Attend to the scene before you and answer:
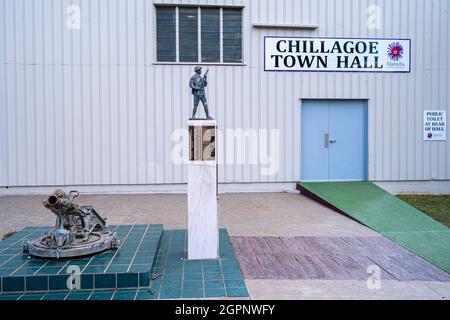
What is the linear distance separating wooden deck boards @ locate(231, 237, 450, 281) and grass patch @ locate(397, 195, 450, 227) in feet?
7.81

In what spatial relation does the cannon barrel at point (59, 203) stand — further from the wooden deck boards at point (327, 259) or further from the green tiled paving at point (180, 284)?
the wooden deck boards at point (327, 259)

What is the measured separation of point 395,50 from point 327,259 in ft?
25.8

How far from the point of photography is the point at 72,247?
4684 millimetres

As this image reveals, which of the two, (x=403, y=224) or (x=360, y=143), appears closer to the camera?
(x=403, y=224)

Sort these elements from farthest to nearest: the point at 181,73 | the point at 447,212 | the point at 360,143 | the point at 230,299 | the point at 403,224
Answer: the point at 360,143 → the point at 181,73 → the point at 447,212 → the point at 403,224 → the point at 230,299

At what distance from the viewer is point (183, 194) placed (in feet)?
35.2

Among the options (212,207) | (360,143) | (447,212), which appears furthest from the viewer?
(360,143)

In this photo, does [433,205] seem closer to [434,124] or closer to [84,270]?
[434,124]

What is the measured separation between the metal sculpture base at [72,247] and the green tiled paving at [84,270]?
6 centimetres

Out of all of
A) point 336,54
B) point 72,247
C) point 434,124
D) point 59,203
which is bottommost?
point 72,247

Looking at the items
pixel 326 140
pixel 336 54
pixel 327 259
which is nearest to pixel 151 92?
pixel 326 140

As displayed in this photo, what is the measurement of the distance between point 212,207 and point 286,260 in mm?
1212
